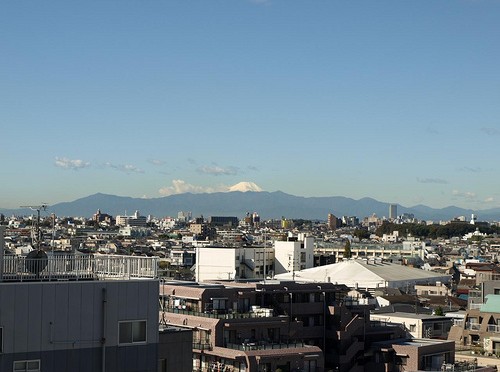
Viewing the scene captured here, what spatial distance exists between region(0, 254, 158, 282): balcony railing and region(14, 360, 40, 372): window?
1.05 m

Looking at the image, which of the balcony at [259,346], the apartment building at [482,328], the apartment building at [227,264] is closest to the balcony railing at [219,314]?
the balcony at [259,346]

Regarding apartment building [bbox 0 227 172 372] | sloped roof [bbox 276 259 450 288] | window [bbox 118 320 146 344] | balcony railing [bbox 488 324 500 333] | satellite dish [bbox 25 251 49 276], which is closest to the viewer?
apartment building [bbox 0 227 172 372]

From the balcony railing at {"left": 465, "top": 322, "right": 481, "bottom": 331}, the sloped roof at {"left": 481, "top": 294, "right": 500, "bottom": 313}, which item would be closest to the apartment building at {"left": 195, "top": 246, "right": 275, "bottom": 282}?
the balcony railing at {"left": 465, "top": 322, "right": 481, "bottom": 331}

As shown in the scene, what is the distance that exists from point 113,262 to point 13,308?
1865 mm

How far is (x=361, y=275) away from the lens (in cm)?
5712

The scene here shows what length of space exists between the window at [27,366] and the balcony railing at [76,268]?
1.05 metres

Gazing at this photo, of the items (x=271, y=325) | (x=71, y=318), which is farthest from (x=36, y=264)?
(x=271, y=325)

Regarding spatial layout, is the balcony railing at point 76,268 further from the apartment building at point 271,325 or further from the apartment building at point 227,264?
the apartment building at point 227,264

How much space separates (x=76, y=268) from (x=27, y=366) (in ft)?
4.81

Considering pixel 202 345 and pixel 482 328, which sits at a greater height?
pixel 202 345

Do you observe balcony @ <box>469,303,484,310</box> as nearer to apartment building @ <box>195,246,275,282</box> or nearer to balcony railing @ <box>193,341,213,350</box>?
balcony railing @ <box>193,341,213,350</box>

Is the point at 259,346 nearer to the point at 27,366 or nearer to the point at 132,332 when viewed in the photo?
the point at 132,332

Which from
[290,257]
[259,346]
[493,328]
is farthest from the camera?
[290,257]

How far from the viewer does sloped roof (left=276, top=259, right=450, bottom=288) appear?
54969 mm
